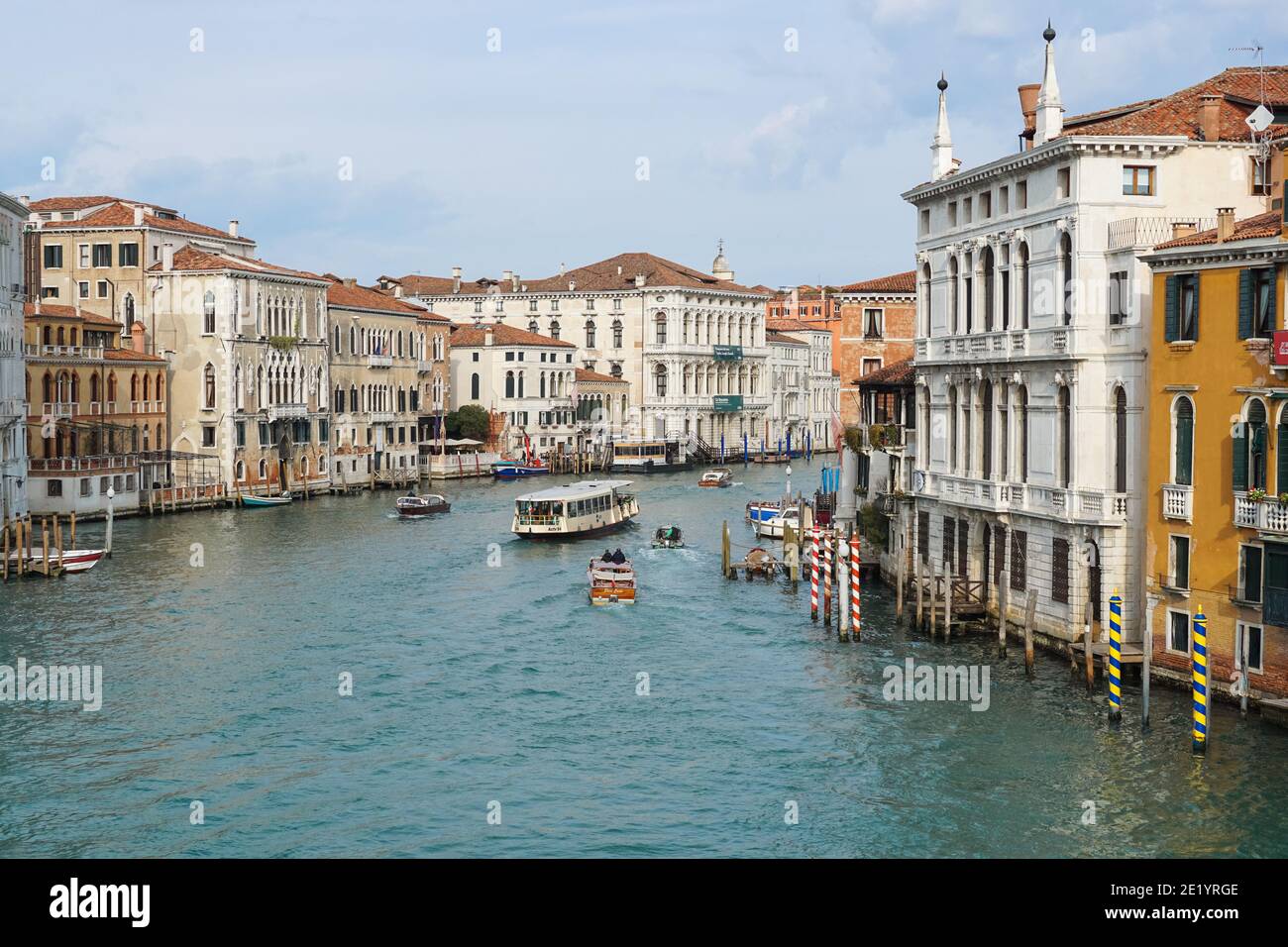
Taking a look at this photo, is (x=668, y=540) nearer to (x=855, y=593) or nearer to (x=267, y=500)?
(x=855, y=593)

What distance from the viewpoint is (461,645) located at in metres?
23.2

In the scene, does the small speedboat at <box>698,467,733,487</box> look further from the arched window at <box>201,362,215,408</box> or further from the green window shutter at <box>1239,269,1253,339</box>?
the green window shutter at <box>1239,269,1253,339</box>

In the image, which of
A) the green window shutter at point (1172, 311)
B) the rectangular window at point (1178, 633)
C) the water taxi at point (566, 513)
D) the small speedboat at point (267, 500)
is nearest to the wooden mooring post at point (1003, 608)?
the rectangular window at point (1178, 633)

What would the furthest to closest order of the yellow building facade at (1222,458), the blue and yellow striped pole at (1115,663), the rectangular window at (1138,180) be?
the rectangular window at (1138,180)
the blue and yellow striped pole at (1115,663)
the yellow building facade at (1222,458)

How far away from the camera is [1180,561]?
18.1m

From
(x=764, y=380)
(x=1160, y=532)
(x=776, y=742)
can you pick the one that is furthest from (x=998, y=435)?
(x=764, y=380)

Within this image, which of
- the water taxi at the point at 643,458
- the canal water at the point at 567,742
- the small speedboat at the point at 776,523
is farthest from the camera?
the water taxi at the point at 643,458

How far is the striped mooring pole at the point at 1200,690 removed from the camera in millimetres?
15500

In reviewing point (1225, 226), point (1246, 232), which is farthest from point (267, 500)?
point (1246, 232)

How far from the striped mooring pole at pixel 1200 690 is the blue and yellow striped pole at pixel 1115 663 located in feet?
4.83

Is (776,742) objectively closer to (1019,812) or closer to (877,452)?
(1019,812)

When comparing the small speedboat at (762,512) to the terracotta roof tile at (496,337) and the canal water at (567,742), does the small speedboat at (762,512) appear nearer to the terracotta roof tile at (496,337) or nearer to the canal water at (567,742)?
the canal water at (567,742)
